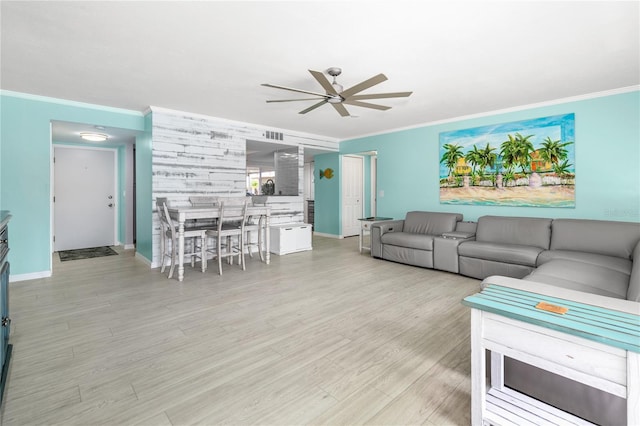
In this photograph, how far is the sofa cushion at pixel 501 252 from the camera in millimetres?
3578

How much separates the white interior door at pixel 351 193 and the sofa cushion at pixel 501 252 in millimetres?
3771

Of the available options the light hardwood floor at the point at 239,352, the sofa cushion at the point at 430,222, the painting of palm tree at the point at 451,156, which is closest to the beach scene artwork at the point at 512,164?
the painting of palm tree at the point at 451,156

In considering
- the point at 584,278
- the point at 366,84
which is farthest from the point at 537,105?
the point at 366,84

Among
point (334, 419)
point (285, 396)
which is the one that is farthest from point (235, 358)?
point (334, 419)

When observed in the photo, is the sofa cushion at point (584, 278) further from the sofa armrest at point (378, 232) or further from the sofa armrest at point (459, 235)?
the sofa armrest at point (378, 232)

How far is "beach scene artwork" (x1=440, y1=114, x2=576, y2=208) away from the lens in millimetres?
4230

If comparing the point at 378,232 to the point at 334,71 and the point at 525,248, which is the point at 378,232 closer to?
the point at 525,248

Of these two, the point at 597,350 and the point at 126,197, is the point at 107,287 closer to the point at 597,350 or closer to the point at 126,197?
the point at 126,197

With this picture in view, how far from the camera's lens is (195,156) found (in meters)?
4.99

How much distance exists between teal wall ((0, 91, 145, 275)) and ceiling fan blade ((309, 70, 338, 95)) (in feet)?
12.4

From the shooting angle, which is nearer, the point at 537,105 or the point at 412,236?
the point at 537,105

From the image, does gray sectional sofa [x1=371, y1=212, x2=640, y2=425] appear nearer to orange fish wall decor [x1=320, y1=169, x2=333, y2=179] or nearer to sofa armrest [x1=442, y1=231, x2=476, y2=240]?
sofa armrest [x1=442, y1=231, x2=476, y2=240]

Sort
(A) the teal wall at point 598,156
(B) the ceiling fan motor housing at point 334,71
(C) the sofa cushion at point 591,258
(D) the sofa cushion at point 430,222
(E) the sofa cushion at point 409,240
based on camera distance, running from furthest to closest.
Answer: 1. (D) the sofa cushion at point 430,222
2. (E) the sofa cushion at point 409,240
3. (A) the teal wall at point 598,156
4. (B) the ceiling fan motor housing at point 334,71
5. (C) the sofa cushion at point 591,258

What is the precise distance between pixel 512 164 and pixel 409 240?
6.41 ft
